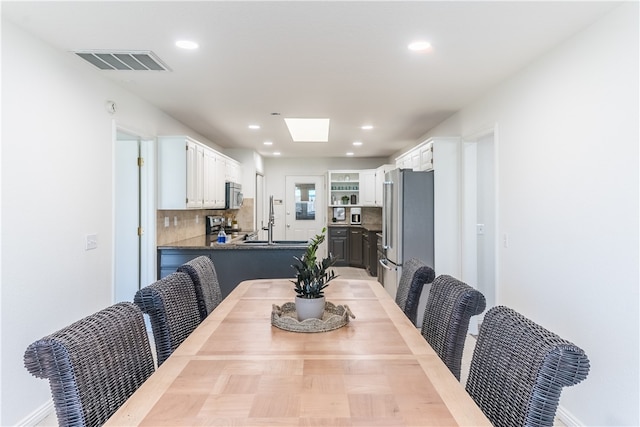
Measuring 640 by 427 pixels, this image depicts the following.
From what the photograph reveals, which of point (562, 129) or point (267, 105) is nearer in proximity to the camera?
point (562, 129)

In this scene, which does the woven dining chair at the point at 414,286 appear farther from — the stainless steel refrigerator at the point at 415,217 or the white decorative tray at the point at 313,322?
the stainless steel refrigerator at the point at 415,217

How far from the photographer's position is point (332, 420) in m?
0.98

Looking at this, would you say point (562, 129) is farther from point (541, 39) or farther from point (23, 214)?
point (23, 214)

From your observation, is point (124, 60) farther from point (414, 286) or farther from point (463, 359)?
point (463, 359)

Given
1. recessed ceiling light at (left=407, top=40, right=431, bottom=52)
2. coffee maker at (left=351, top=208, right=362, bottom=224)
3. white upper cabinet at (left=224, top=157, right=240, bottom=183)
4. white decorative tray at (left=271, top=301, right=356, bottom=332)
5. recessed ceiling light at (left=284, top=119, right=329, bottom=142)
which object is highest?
recessed ceiling light at (left=284, top=119, right=329, bottom=142)

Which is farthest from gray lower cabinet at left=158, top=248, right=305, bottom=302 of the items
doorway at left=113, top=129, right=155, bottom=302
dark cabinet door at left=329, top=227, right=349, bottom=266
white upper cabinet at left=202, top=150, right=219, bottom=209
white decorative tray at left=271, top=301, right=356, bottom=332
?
dark cabinet door at left=329, top=227, right=349, bottom=266

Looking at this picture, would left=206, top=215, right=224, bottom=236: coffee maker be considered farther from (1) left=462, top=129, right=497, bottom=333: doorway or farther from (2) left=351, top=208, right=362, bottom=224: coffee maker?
(1) left=462, top=129, right=497, bottom=333: doorway

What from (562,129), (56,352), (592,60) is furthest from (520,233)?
(56,352)

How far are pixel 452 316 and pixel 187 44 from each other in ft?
7.49

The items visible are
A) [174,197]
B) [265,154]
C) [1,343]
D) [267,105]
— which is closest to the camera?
[1,343]

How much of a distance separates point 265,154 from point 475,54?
5.85 meters

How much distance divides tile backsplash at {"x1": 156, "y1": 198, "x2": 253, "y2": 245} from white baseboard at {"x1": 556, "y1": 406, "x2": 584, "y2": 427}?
392 centimetres

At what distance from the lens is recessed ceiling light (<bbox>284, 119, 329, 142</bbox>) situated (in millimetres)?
6241

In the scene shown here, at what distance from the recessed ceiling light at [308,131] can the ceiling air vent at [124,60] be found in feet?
11.0
